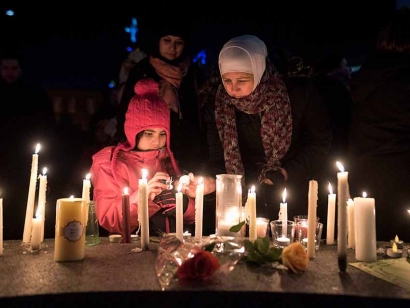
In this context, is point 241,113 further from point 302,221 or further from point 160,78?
point 302,221

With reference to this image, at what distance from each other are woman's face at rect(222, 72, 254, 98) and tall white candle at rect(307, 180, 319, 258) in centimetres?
118

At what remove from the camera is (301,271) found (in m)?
1.72

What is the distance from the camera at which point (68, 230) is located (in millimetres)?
1879

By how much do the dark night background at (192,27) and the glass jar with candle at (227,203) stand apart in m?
3.25

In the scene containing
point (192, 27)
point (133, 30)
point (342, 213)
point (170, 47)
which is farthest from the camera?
point (133, 30)

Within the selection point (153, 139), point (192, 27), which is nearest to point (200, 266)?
point (153, 139)

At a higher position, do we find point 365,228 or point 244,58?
point 244,58

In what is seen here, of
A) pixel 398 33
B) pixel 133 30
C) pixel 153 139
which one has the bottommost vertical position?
pixel 153 139

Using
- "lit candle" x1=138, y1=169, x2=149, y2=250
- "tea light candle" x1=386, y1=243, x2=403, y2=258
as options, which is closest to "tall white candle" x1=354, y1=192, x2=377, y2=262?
"tea light candle" x1=386, y1=243, x2=403, y2=258

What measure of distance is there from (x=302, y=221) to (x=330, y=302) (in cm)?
74

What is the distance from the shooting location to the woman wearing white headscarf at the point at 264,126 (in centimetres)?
290

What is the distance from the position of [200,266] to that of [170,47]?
232cm

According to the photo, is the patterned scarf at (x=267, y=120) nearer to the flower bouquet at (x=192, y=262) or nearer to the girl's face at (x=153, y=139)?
the girl's face at (x=153, y=139)

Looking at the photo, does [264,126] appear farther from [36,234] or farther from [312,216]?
[36,234]
